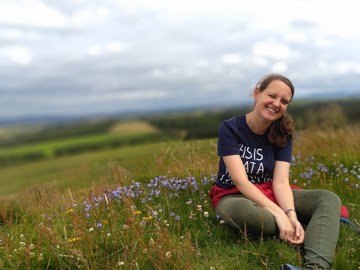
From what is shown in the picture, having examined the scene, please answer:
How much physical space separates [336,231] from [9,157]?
79.3m

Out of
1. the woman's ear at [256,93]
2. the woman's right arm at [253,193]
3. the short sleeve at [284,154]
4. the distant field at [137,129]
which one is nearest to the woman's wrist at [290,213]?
the woman's right arm at [253,193]

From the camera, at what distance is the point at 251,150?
4.61m

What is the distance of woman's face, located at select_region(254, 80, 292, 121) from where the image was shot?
14.4ft

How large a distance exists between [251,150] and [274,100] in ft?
2.11

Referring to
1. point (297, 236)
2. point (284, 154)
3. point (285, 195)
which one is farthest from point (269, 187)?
point (297, 236)

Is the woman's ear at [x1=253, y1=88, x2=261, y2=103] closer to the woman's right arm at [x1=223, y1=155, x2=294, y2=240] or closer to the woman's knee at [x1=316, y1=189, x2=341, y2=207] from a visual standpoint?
the woman's right arm at [x1=223, y1=155, x2=294, y2=240]

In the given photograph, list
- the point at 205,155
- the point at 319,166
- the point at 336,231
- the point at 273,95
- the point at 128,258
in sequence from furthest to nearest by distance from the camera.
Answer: the point at 205,155 < the point at 319,166 < the point at 273,95 < the point at 336,231 < the point at 128,258

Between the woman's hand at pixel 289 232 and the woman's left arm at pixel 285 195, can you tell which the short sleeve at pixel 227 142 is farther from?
the woman's hand at pixel 289 232

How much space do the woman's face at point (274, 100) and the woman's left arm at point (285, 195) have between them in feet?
1.99

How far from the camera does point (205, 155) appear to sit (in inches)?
264

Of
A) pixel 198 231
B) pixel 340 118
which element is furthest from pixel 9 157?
pixel 198 231

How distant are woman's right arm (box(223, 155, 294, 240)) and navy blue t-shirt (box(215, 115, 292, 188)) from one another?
194 millimetres

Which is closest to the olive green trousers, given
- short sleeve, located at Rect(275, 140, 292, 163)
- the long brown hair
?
short sleeve, located at Rect(275, 140, 292, 163)

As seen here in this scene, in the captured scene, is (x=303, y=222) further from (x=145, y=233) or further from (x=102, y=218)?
(x=102, y=218)
